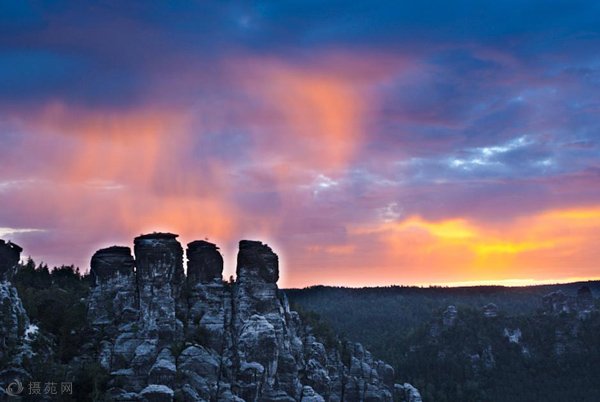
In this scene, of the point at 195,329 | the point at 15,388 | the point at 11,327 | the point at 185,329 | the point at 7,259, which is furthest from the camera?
the point at 195,329

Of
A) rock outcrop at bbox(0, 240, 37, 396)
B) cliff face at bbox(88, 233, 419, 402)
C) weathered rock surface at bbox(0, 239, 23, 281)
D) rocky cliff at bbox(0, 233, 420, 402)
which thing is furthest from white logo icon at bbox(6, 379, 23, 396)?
weathered rock surface at bbox(0, 239, 23, 281)

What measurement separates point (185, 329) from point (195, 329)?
49.5 inches

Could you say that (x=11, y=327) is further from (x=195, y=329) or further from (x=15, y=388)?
(x=195, y=329)

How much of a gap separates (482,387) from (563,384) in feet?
66.2

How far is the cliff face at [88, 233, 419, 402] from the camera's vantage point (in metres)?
82.7

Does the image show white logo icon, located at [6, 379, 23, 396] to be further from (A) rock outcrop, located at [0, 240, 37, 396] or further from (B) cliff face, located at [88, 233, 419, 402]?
(B) cliff face, located at [88, 233, 419, 402]

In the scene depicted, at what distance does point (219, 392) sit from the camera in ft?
270

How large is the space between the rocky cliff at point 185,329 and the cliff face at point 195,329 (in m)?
0.12

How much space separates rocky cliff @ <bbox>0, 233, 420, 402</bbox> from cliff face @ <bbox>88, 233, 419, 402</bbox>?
0.12 m

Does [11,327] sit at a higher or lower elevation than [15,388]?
higher

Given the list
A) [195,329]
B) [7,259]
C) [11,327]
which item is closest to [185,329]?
[195,329]

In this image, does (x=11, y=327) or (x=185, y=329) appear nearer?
(x=11, y=327)

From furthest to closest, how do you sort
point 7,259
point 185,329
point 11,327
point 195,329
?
point 195,329, point 185,329, point 7,259, point 11,327

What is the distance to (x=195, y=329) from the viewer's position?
92.6 m
